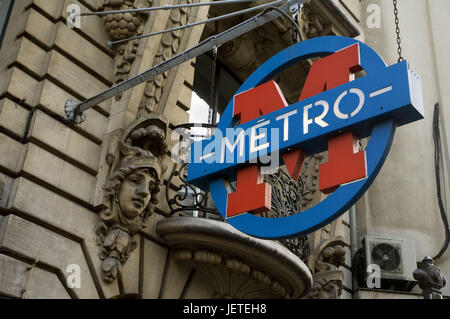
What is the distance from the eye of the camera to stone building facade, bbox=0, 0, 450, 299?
7543 millimetres

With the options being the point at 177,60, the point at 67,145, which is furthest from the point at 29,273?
the point at 177,60

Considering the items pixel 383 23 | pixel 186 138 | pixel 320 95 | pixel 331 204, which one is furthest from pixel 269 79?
pixel 383 23

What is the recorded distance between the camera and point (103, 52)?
366 inches

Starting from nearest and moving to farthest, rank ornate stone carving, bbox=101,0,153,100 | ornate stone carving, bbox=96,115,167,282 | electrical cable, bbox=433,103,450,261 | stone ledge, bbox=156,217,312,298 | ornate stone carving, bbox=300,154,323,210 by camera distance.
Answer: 1. ornate stone carving, bbox=96,115,167,282
2. stone ledge, bbox=156,217,312,298
3. ornate stone carving, bbox=101,0,153,100
4. ornate stone carving, bbox=300,154,323,210
5. electrical cable, bbox=433,103,450,261

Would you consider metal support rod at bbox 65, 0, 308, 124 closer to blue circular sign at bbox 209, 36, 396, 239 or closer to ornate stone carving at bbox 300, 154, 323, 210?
blue circular sign at bbox 209, 36, 396, 239

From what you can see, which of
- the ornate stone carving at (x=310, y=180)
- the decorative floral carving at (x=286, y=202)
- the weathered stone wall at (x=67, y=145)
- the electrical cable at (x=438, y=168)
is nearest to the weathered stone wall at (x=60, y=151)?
the weathered stone wall at (x=67, y=145)

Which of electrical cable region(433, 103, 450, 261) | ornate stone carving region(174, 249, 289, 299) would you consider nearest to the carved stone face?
ornate stone carving region(174, 249, 289, 299)

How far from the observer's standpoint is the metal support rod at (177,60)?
7.30m

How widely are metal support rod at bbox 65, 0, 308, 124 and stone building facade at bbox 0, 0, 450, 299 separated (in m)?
0.20

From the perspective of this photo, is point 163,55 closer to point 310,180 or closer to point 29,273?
point 29,273

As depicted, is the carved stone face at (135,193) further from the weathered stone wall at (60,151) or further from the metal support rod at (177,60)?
the metal support rod at (177,60)

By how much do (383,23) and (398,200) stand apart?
435cm

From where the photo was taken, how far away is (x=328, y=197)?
5.75 metres

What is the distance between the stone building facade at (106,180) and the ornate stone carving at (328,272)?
95 centimetres
